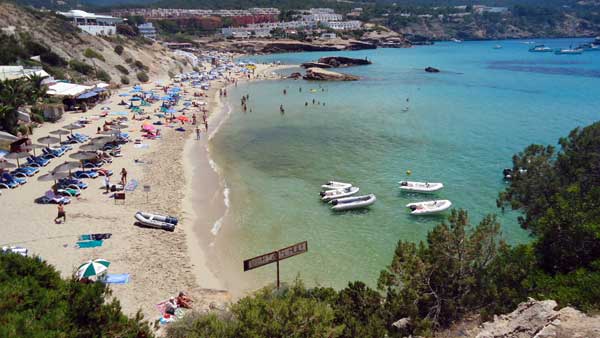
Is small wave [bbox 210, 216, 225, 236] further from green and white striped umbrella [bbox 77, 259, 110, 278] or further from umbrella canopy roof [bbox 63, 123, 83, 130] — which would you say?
umbrella canopy roof [bbox 63, 123, 83, 130]

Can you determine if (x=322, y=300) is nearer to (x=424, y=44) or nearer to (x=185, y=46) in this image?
(x=185, y=46)

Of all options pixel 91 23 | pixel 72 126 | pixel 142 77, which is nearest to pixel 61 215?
pixel 72 126

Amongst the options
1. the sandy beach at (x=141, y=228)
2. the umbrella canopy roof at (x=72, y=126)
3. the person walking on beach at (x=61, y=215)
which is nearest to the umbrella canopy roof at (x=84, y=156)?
the sandy beach at (x=141, y=228)

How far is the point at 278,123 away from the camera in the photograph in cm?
4453

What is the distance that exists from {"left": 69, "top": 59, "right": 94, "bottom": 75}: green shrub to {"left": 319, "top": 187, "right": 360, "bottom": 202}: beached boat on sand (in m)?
43.3

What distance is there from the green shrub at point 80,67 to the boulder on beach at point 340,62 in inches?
2349

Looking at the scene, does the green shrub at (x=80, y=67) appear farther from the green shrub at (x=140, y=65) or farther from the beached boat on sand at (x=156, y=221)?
the beached boat on sand at (x=156, y=221)

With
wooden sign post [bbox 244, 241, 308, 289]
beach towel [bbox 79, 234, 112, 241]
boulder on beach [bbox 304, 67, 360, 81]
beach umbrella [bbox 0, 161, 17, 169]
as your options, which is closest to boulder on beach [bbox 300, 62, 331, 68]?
boulder on beach [bbox 304, 67, 360, 81]

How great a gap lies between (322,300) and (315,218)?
37.4ft

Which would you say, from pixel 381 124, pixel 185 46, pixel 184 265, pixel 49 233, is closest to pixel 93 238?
pixel 49 233

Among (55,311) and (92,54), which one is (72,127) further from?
(92,54)

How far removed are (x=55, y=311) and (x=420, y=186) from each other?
70.6 feet

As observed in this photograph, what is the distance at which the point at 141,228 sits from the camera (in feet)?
63.4

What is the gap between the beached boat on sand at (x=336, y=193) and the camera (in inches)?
948
